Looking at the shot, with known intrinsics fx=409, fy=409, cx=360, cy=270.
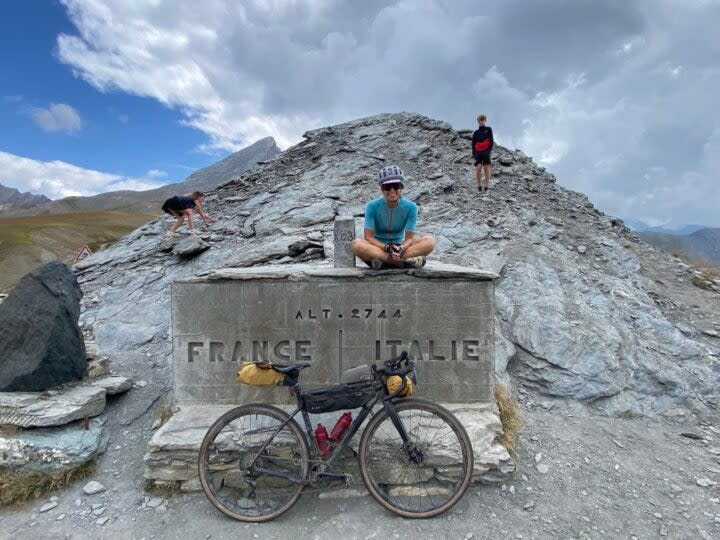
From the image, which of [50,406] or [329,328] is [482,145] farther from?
[50,406]

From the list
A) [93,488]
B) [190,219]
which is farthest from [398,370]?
[190,219]

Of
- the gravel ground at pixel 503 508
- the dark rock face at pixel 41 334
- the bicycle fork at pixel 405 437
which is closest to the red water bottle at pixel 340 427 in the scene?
the bicycle fork at pixel 405 437

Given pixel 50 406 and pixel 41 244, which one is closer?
pixel 50 406

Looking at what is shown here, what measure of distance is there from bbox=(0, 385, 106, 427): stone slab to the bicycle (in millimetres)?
2383


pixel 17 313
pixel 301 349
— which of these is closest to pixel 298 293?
pixel 301 349

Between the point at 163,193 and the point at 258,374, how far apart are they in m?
210

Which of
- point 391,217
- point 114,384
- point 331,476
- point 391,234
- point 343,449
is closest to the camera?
point 331,476

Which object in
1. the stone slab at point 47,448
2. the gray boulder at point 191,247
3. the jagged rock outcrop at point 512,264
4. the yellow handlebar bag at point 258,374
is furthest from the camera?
the gray boulder at point 191,247

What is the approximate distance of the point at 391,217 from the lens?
5.94m

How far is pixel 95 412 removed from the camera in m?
6.01

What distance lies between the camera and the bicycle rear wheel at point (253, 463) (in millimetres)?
4535

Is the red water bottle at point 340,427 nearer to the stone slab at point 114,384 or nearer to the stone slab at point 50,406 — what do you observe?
the stone slab at point 50,406

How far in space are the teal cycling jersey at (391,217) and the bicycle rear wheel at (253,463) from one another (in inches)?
114

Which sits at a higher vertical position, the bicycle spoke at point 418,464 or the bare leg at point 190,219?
the bare leg at point 190,219
